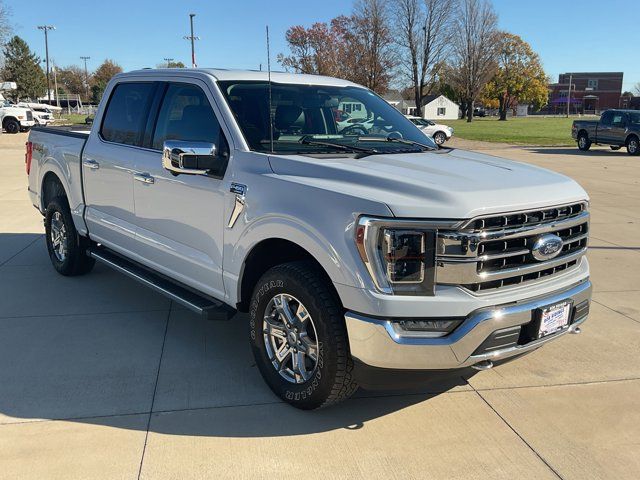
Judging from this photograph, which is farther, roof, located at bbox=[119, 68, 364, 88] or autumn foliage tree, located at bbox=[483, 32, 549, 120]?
autumn foliage tree, located at bbox=[483, 32, 549, 120]

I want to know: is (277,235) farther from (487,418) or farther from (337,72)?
(337,72)

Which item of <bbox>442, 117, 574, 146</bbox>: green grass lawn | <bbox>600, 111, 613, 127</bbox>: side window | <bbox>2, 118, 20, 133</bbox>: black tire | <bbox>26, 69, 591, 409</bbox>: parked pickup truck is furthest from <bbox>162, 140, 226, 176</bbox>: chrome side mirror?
<bbox>2, 118, 20, 133</bbox>: black tire

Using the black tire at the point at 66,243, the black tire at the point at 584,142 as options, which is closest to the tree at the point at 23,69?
the black tire at the point at 584,142

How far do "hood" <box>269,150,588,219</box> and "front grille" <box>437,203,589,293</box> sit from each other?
0.07m

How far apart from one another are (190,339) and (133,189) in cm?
127

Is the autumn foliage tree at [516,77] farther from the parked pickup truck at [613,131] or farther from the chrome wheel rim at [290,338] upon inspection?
the chrome wheel rim at [290,338]

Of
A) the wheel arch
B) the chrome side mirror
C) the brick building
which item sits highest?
the brick building

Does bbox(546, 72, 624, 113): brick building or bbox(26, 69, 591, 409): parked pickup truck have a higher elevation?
bbox(546, 72, 624, 113): brick building

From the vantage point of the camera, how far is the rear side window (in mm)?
4059

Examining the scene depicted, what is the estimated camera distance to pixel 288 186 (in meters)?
3.33

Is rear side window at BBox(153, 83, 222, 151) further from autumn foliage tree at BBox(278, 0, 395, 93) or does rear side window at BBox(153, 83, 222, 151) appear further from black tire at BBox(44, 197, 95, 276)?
autumn foliage tree at BBox(278, 0, 395, 93)

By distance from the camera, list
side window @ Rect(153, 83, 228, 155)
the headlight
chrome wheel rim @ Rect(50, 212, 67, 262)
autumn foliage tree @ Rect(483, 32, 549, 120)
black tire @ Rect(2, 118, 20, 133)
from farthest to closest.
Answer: autumn foliage tree @ Rect(483, 32, 549, 120)
black tire @ Rect(2, 118, 20, 133)
chrome wheel rim @ Rect(50, 212, 67, 262)
side window @ Rect(153, 83, 228, 155)
the headlight

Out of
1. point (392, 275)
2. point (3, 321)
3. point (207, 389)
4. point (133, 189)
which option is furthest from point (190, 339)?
point (392, 275)

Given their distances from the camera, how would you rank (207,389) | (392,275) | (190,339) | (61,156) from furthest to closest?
(61,156) → (190,339) → (207,389) → (392,275)
